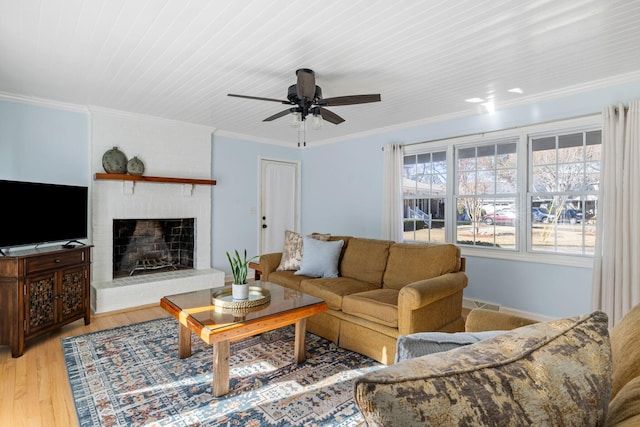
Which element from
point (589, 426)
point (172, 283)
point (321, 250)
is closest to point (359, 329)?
point (321, 250)

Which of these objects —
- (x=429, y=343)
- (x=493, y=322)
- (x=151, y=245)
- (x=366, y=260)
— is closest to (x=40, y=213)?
(x=151, y=245)

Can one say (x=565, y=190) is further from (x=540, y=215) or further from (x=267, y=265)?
(x=267, y=265)

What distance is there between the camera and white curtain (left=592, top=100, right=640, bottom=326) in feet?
9.87

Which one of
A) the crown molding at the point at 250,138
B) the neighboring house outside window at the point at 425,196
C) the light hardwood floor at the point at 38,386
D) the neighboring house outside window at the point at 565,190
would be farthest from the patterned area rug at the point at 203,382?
the crown molding at the point at 250,138

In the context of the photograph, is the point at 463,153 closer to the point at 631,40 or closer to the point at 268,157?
the point at 631,40

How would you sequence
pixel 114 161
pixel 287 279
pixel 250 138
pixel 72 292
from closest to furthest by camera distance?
pixel 72 292 < pixel 287 279 < pixel 114 161 < pixel 250 138

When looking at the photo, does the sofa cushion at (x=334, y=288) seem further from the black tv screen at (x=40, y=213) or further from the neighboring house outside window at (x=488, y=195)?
the black tv screen at (x=40, y=213)

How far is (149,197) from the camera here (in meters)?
4.64

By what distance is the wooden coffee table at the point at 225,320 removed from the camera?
7.02 ft

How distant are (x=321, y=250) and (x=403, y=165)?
2.05 metres

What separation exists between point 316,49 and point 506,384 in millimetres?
2560

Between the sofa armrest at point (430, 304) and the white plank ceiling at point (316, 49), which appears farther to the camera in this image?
the sofa armrest at point (430, 304)

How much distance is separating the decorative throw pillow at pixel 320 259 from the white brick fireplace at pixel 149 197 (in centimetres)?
179

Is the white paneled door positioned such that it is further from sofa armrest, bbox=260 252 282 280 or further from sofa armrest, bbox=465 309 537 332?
sofa armrest, bbox=465 309 537 332
